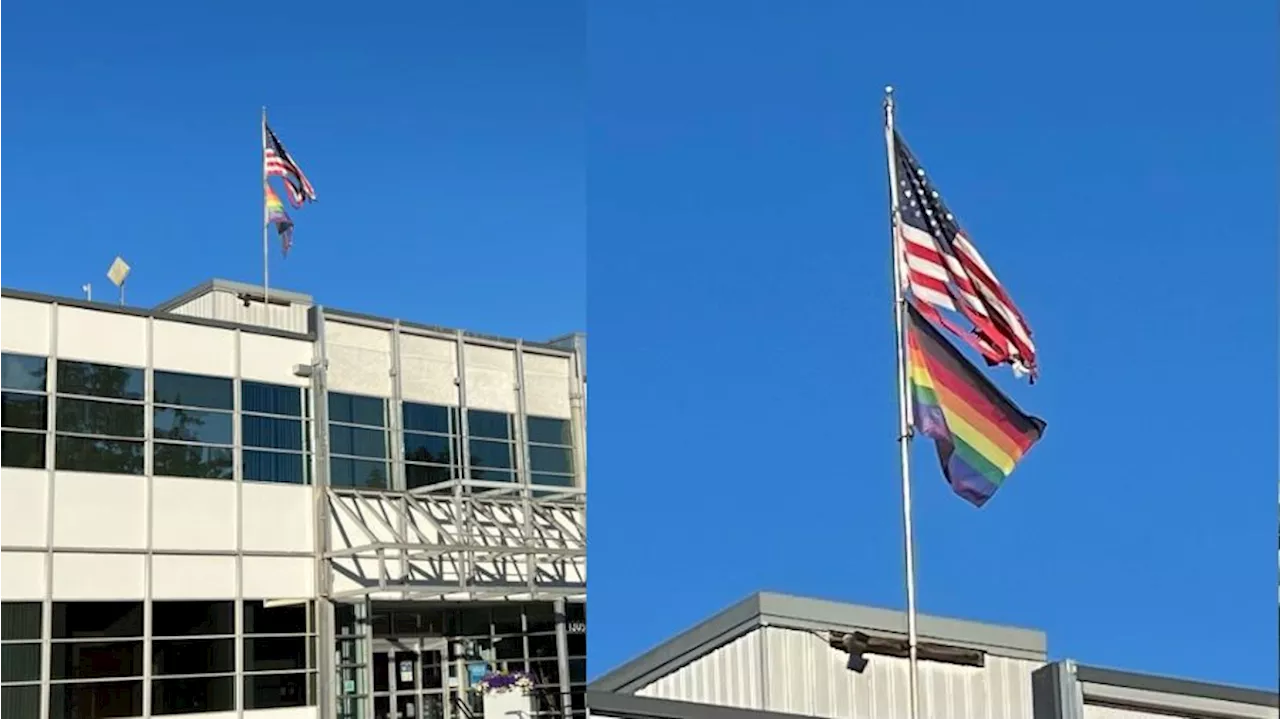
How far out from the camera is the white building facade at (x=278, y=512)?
9.55m

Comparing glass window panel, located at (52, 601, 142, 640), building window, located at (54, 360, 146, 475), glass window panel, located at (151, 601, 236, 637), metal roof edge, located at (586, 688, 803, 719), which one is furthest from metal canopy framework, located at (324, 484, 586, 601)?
metal roof edge, located at (586, 688, 803, 719)

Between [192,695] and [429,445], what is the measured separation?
3.07 metres

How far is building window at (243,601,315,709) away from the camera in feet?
33.9

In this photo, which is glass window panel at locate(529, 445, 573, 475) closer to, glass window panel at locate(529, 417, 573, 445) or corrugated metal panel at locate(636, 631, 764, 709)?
→ glass window panel at locate(529, 417, 573, 445)

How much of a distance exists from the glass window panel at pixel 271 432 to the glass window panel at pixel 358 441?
1.09ft

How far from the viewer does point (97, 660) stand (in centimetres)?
958

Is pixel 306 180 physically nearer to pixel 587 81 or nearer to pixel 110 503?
pixel 110 503

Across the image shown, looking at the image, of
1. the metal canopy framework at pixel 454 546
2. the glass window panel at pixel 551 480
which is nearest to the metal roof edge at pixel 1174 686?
the metal canopy framework at pixel 454 546

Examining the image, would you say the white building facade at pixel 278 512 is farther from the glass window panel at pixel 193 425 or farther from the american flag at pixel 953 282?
the american flag at pixel 953 282

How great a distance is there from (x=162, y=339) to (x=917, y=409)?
6887 millimetres

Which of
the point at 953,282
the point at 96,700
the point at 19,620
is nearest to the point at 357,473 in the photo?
the point at 96,700

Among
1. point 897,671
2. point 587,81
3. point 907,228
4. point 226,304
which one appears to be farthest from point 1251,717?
point 226,304

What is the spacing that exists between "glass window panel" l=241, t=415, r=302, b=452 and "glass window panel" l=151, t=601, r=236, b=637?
3.96ft

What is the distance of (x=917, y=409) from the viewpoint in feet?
16.1
